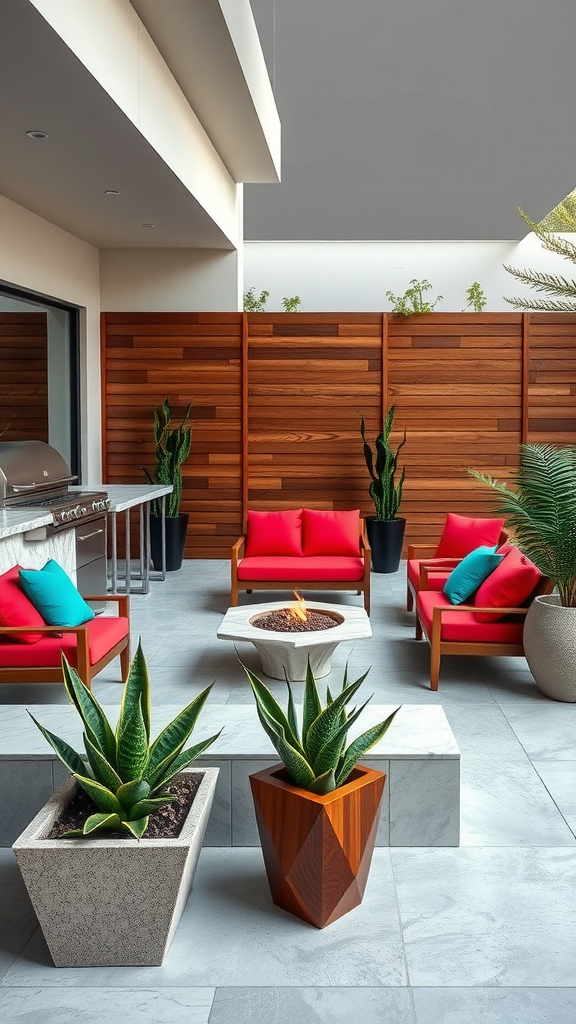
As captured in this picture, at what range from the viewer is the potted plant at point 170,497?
28.2ft

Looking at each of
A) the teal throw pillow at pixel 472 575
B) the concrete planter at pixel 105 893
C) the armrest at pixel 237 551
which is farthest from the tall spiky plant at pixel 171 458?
the concrete planter at pixel 105 893

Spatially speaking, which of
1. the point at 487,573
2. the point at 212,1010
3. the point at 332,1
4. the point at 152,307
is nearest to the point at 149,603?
the point at 487,573

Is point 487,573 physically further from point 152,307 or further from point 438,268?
point 438,268

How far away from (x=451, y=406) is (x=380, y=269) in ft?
7.82

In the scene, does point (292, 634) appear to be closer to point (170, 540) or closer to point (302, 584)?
point (302, 584)

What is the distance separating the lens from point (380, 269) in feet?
35.1

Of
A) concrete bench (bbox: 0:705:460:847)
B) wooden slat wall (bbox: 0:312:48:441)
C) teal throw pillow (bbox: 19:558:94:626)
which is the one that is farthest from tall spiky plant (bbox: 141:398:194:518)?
concrete bench (bbox: 0:705:460:847)

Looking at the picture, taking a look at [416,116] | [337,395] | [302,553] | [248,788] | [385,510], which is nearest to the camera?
[248,788]

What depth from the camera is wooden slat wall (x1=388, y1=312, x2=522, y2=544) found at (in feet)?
30.0

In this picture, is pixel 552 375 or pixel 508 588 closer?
pixel 508 588

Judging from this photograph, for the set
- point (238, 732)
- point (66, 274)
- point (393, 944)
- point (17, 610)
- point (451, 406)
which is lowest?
point (393, 944)

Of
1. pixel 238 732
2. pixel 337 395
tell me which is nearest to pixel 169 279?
pixel 337 395

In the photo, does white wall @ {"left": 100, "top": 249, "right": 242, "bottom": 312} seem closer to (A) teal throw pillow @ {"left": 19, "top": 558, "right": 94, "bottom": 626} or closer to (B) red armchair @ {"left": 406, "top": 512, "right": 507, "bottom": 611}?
(B) red armchair @ {"left": 406, "top": 512, "right": 507, "bottom": 611}

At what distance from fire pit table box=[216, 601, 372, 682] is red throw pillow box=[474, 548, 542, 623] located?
2.20ft
